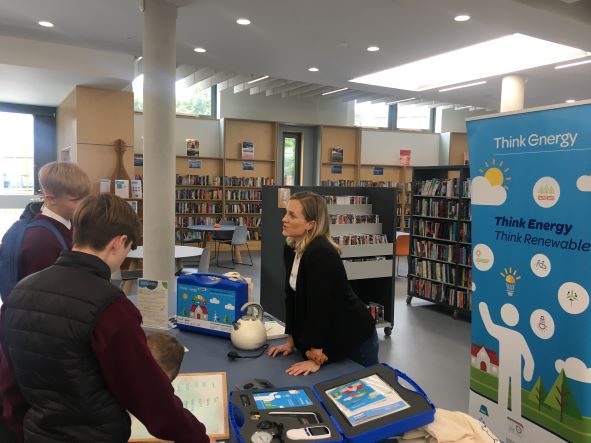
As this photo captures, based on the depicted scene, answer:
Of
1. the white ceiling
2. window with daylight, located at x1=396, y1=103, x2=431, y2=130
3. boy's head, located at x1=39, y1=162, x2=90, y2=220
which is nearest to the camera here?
boy's head, located at x1=39, y1=162, x2=90, y2=220

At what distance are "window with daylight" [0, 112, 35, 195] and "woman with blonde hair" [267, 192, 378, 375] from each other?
8534 millimetres

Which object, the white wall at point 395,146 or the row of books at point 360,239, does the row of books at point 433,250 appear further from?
the white wall at point 395,146

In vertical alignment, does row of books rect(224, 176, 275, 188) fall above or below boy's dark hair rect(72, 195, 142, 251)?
above

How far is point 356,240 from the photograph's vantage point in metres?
4.70

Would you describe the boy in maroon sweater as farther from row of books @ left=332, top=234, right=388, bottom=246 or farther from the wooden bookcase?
the wooden bookcase

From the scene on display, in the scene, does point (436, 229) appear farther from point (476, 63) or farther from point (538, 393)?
point (538, 393)

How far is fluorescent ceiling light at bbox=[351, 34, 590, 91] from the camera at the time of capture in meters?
6.16

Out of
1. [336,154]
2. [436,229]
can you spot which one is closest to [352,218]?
[436,229]

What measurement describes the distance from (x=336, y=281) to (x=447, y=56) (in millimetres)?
5793

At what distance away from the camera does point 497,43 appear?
613cm

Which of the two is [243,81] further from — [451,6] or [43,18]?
[451,6]

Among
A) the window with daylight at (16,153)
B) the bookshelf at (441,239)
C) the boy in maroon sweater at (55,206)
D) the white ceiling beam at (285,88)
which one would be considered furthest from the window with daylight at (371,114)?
the boy in maroon sweater at (55,206)

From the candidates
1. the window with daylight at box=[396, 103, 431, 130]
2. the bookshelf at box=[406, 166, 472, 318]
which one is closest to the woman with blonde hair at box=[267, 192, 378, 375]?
the bookshelf at box=[406, 166, 472, 318]

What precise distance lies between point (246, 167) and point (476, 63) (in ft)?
19.1
